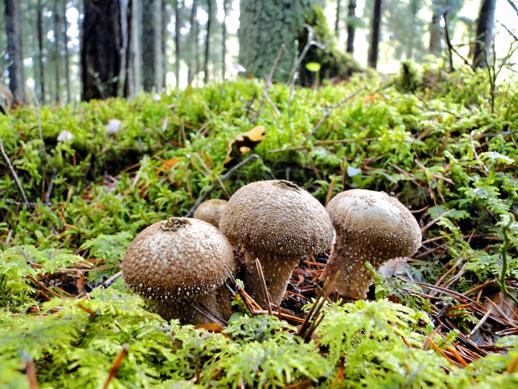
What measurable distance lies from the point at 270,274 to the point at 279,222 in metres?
0.32

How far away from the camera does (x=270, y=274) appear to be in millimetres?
1827

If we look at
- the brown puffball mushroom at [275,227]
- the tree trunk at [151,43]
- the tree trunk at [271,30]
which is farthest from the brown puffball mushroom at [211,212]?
the tree trunk at [151,43]

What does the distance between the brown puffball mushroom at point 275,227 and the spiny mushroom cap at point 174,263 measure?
0.19 meters

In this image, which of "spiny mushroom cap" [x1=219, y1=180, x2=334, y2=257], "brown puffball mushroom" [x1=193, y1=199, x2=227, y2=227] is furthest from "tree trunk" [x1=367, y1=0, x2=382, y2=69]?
"spiny mushroom cap" [x1=219, y1=180, x2=334, y2=257]

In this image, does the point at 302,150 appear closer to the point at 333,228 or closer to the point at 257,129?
the point at 257,129

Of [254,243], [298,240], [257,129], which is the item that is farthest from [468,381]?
[257,129]

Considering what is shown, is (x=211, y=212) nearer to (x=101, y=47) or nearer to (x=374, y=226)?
(x=374, y=226)

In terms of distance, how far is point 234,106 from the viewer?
3832 millimetres

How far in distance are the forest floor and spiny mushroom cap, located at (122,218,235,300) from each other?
12 centimetres

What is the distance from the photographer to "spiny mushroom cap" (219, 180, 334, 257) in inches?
65.0

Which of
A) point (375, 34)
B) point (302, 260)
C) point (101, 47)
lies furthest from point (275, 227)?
point (375, 34)

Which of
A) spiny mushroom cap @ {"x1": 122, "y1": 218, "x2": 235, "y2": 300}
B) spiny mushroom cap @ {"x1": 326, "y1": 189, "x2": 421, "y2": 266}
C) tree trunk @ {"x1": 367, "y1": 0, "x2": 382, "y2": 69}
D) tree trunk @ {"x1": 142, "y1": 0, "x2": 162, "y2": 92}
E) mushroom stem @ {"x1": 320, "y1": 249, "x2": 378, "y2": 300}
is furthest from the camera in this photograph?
tree trunk @ {"x1": 142, "y1": 0, "x2": 162, "y2": 92}

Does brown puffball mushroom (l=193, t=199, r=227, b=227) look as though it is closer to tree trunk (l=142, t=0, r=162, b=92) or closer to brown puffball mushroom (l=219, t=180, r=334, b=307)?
brown puffball mushroom (l=219, t=180, r=334, b=307)

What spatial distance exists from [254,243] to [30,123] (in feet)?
10.1
